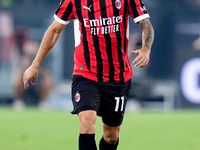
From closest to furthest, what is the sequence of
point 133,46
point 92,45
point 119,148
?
point 92,45, point 119,148, point 133,46

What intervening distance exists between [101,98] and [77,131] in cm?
464

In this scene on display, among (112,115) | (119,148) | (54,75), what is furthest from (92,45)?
(54,75)

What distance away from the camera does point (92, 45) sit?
6.48m

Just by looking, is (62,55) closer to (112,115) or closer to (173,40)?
(173,40)

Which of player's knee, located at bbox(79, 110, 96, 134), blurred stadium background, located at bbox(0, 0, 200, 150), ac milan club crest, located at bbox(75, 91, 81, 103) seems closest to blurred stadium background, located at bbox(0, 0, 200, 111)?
blurred stadium background, located at bbox(0, 0, 200, 150)

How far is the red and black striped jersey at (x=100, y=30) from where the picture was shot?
645cm

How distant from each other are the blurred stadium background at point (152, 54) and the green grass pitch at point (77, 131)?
1.22 m

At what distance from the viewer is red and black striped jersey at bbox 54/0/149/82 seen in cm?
645

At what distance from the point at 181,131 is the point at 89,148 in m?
5.51

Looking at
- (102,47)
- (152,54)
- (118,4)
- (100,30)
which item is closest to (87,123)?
(102,47)

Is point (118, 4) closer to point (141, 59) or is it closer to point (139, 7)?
point (139, 7)

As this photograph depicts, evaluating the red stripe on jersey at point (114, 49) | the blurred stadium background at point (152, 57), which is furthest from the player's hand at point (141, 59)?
the blurred stadium background at point (152, 57)

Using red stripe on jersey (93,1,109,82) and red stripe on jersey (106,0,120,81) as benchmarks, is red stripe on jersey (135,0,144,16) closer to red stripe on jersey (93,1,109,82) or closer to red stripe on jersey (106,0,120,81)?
red stripe on jersey (106,0,120,81)

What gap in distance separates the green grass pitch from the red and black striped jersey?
2.40 metres
